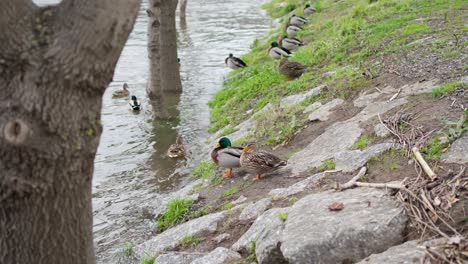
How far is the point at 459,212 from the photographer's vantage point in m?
4.66

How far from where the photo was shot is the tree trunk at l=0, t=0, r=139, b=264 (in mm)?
3453

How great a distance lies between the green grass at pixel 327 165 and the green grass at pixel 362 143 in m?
0.45

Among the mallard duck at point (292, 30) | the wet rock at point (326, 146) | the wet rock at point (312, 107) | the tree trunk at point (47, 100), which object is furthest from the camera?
the mallard duck at point (292, 30)

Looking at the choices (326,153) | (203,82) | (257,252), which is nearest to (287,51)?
(203,82)

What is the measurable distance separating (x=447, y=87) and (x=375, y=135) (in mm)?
1354

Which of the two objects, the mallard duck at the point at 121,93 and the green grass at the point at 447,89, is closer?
the green grass at the point at 447,89

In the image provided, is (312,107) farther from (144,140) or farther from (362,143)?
(144,140)

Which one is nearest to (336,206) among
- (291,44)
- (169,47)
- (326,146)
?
(326,146)

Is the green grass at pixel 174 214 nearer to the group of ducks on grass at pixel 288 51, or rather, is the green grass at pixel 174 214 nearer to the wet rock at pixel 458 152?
the wet rock at pixel 458 152

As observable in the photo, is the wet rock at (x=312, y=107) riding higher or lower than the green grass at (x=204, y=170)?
higher

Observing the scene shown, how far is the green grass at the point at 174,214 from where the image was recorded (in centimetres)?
848

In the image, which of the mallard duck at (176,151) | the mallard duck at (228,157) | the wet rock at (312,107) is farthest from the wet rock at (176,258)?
the mallard duck at (176,151)

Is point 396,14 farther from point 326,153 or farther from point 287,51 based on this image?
point 326,153

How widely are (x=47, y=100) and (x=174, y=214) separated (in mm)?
5311
